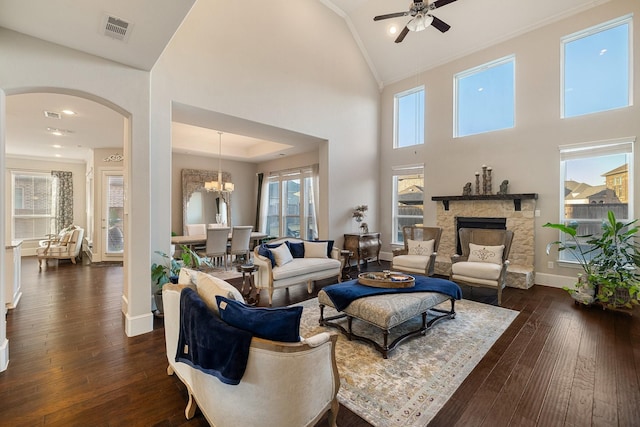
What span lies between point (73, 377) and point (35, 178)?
8984 mm

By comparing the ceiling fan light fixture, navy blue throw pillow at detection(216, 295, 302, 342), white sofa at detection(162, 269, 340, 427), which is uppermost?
the ceiling fan light fixture

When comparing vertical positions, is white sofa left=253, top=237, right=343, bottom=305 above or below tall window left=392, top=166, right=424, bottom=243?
below

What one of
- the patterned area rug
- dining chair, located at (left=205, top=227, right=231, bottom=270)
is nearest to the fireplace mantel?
the patterned area rug

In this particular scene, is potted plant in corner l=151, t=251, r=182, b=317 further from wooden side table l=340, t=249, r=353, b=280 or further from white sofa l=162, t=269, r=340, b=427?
wooden side table l=340, t=249, r=353, b=280

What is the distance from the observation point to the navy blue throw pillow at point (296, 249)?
488 cm

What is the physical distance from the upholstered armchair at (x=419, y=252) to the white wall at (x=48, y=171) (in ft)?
31.4

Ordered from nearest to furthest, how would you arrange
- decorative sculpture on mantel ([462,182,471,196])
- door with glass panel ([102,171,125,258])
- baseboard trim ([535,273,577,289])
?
1. baseboard trim ([535,273,577,289])
2. decorative sculpture on mantel ([462,182,471,196])
3. door with glass panel ([102,171,125,258])

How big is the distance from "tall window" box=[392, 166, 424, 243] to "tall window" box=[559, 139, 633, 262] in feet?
8.71

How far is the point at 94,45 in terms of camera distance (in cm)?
256

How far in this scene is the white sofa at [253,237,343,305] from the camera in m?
4.07

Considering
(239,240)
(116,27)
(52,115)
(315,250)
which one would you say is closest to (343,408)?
(315,250)

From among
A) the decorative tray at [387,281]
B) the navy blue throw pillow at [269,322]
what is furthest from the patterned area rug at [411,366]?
the navy blue throw pillow at [269,322]

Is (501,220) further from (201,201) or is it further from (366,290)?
(201,201)

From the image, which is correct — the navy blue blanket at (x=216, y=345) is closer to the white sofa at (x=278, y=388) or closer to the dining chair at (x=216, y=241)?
the white sofa at (x=278, y=388)
